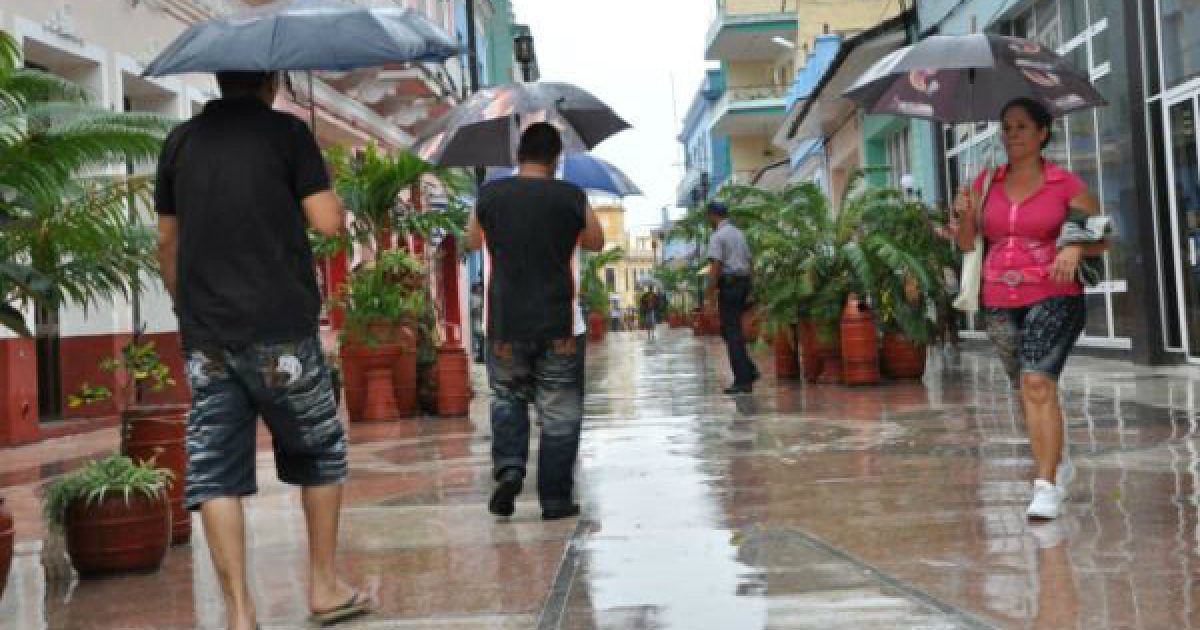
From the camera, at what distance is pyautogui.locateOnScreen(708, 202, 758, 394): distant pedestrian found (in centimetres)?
1250

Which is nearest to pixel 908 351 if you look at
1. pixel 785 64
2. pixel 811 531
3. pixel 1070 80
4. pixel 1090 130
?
pixel 1090 130

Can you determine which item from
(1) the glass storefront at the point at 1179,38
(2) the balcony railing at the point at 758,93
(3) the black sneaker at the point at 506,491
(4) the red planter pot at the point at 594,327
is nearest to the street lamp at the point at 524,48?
(1) the glass storefront at the point at 1179,38

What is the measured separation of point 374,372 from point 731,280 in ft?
10.8

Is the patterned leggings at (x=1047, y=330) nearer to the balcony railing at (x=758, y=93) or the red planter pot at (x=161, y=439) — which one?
the red planter pot at (x=161, y=439)

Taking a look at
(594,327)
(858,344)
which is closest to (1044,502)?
(858,344)

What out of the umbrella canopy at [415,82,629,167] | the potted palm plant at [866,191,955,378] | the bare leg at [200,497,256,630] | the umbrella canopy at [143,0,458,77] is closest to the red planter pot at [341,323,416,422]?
the umbrella canopy at [415,82,629,167]

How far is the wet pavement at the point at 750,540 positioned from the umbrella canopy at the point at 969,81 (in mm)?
1870

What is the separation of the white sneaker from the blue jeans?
6.44ft

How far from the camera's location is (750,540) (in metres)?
5.22

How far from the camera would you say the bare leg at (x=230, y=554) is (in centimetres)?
391

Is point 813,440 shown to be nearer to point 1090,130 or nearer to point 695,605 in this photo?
point 695,605

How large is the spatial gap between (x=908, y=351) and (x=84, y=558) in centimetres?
897

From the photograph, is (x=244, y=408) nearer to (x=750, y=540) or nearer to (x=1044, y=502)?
(x=750, y=540)

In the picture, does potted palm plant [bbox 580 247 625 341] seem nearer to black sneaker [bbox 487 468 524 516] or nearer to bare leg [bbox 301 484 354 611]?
black sneaker [bbox 487 468 524 516]
